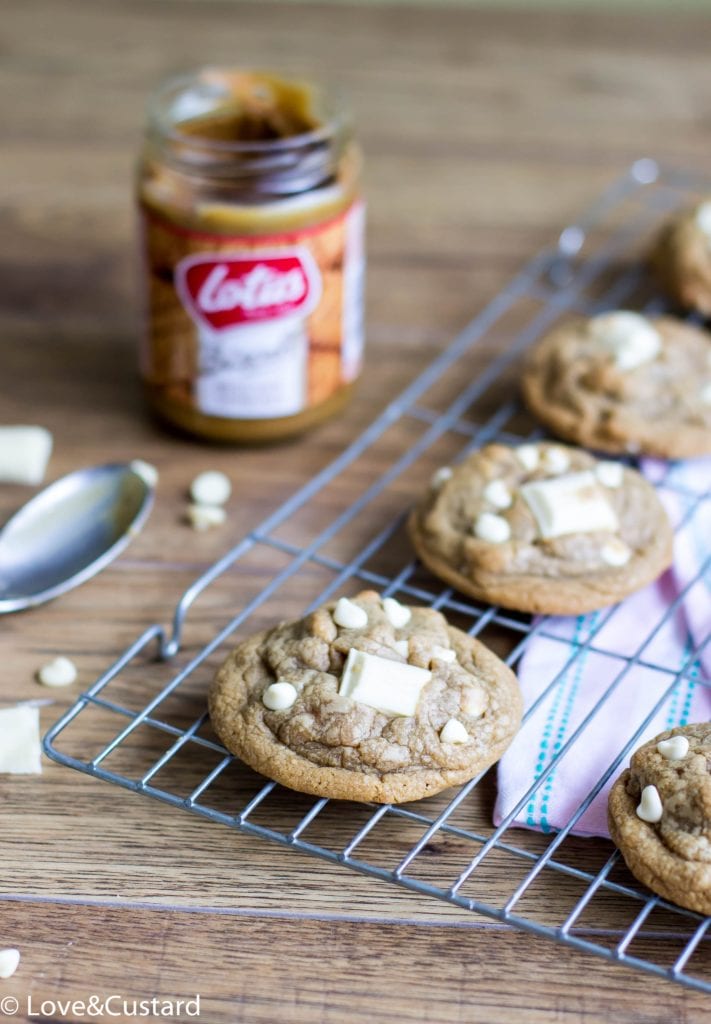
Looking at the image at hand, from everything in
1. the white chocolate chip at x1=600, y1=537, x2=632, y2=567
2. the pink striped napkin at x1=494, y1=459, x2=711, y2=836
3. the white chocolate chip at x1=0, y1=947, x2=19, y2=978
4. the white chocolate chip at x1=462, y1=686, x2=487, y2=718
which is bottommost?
the white chocolate chip at x1=0, y1=947, x2=19, y2=978

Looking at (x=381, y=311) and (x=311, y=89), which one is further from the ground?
(x=311, y=89)

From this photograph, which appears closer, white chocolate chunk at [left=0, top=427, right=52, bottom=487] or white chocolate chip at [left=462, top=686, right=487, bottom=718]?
white chocolate chip at [left=462, top=686, right=487, bottom=718]

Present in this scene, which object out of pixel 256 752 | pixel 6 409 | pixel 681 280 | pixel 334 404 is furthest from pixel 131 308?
pixel 256 752

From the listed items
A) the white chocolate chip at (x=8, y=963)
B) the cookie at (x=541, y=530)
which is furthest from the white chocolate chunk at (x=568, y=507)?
the white chocolate chip at (x=8, y=963)

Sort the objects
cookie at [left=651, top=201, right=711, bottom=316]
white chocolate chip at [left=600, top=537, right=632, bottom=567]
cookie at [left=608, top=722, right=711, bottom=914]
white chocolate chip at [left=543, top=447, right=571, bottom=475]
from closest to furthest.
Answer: cookie at [left=608, top=722, right=711, bottom=914] < white chocolate chip at [left=600, top=537, right=632, bottom=567] < white chocolate chip at [left=543, top=447, right=571, bottom=475] < cookie at [left=651, top=201, right=711, bottom=316]

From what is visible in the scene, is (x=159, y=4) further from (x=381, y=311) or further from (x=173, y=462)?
(x=173, y=462)

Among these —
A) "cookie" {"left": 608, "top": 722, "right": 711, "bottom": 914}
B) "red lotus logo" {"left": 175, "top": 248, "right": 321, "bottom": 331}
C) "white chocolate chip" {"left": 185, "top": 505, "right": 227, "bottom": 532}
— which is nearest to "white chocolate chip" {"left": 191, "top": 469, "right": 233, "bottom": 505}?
"white chocolate chip" {"left": 185, "top": 505, "right": 227, "bottom": 532}

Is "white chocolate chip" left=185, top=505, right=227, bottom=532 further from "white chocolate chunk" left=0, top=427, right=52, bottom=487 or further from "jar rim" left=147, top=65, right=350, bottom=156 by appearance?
"jar rim" left=147, top=65, right=350, bottom=156
